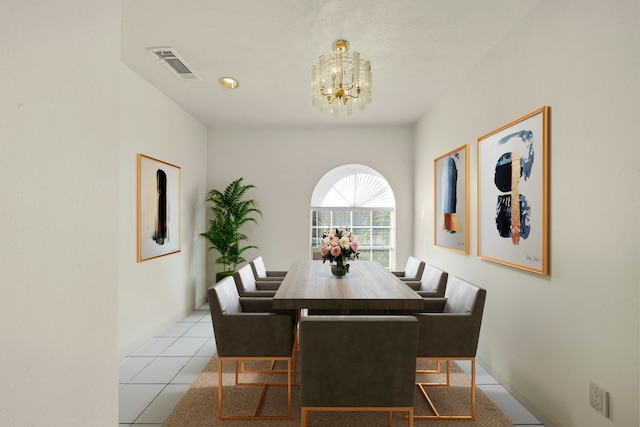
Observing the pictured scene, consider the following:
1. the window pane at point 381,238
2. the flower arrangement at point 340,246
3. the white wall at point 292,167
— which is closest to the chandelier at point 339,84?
the flower arrangement at point 340,246

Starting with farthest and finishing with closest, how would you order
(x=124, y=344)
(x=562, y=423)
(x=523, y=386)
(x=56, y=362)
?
(x=124, y=344) → (x=523, y=386) → (x=562, y=423) → (x=56, y=362)

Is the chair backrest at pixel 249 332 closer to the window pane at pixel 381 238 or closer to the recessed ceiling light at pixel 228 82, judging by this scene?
the recessed ceiling light at pixel 228 82

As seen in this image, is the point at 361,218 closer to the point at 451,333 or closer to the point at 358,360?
the point at 451,333

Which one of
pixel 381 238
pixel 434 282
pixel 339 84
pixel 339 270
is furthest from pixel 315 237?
pixel 339 84

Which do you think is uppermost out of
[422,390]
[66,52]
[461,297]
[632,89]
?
[632,89]

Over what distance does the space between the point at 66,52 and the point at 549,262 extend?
250 cm

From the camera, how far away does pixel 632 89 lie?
1639 millimetres

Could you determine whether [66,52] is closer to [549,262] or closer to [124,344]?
[549,262]

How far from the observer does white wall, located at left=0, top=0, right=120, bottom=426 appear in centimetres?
77

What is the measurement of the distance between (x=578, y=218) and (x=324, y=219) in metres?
4.07

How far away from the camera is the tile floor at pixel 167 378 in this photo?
94.4 inches

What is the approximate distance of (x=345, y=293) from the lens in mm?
2500

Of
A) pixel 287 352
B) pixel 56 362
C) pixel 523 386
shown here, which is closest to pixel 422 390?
pixel 523 386

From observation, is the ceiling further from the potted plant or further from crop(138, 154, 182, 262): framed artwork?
the potted plant
